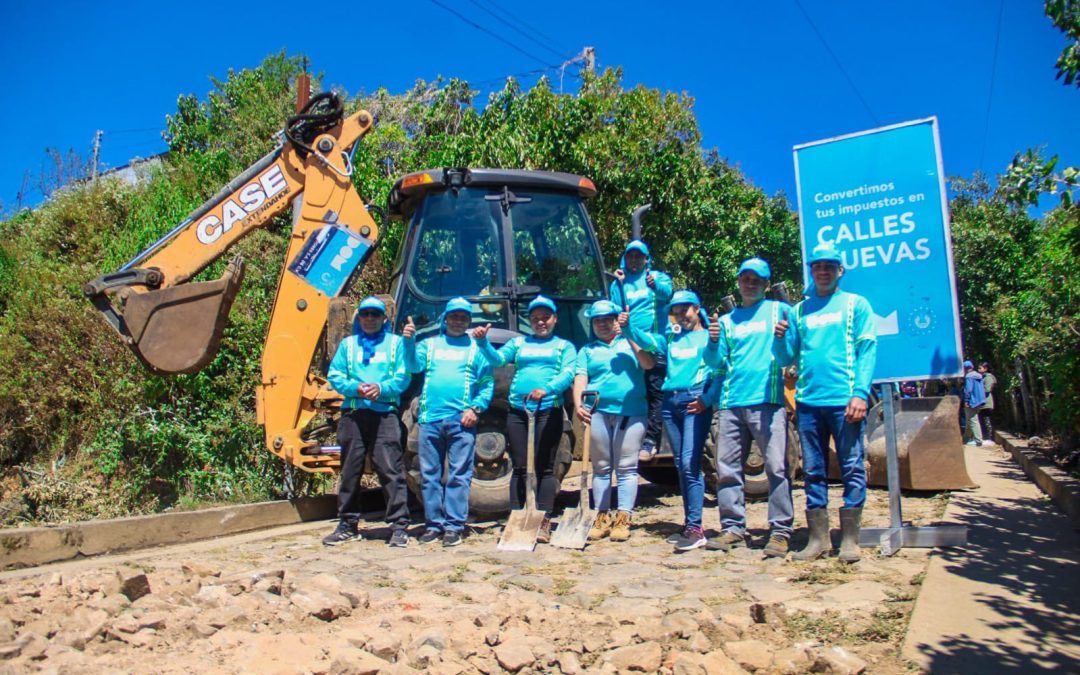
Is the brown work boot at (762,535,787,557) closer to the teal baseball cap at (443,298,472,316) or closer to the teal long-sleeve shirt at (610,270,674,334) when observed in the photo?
the teal long-sleeve shirt at (610,270,674,334)

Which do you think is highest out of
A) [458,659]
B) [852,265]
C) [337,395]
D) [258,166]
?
[258,166]

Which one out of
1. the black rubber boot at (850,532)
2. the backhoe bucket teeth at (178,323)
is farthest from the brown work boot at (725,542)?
the backhoe bucket teeth at (178,323)

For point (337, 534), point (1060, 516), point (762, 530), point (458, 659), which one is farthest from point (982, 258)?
point (458, 659)

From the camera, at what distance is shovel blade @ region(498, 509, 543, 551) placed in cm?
576

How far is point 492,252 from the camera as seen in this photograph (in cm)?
707

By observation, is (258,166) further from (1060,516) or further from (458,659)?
(1060,516)

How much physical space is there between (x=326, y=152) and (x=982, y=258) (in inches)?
786

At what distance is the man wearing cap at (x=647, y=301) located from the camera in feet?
22.8

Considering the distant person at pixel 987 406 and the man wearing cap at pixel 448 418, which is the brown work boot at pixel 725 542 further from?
the distant person at pixel 987 406

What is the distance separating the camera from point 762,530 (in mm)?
6105

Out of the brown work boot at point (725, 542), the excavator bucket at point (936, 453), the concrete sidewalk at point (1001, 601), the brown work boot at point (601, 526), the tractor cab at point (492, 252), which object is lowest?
the concrete sidewalk at point (1001, 601)

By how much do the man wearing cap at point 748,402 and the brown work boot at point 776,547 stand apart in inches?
1.5

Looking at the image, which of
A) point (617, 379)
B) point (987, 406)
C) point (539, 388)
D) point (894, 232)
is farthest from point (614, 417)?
point (987, 406)

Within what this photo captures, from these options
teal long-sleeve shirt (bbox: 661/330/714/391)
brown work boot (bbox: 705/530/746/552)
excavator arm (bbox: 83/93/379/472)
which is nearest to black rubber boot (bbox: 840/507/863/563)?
brown work boot (bbox: 705/530/746/552)
